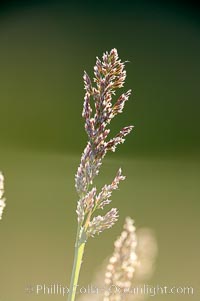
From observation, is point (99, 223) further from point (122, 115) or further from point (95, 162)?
point (122, 115)

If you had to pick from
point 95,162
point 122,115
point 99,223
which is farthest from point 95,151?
point 122,115

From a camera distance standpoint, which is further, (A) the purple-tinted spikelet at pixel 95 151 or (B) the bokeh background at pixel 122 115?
(B) the bokeh background at pixel 122 115

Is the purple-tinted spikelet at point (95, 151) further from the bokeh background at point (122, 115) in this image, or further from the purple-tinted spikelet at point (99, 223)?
the bokeh background at point (122, 115)

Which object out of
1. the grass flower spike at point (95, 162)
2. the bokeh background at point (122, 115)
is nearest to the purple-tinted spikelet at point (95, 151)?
the grass flower spike at point (95, 162)

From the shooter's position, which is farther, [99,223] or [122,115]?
[122,115]

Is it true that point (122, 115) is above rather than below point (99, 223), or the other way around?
above

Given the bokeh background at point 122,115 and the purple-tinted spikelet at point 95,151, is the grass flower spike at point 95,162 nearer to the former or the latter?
the purple-tinted spikelet at point 95,151

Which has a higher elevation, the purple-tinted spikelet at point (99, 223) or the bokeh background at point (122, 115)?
the bokeh background at point (122, 115)

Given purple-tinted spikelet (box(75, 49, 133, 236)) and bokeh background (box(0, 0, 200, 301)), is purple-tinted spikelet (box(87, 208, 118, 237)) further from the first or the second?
bokeh background (box(0, 0, 200, 301))

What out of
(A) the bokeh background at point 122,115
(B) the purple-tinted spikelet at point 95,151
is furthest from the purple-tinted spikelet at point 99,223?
(A) the bokeh background at point 122,115

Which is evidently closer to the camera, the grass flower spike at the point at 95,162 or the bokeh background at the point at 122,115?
the grass flower spike at the point at 95,162
